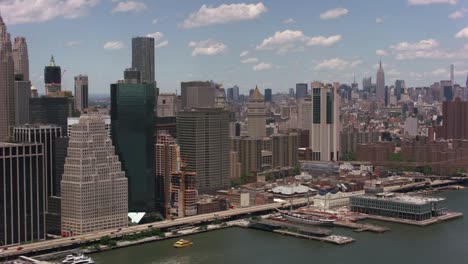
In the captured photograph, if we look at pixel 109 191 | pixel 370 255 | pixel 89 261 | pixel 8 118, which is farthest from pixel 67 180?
pixel 8 118

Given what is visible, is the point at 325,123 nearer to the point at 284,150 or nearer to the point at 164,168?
the point at 284,150

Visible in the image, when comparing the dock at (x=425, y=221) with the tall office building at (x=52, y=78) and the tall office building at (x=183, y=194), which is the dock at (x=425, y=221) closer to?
the tall office building at (x=183, y=194)

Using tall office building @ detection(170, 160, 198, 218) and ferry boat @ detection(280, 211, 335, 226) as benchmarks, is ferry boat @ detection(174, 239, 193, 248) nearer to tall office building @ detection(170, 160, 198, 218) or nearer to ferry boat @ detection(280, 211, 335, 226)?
tall office building @ detection(170, 160, 198, 218)

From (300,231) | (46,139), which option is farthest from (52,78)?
(300,231)

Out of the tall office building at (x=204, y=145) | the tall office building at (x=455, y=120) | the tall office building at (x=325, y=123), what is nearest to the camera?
the tall office building at (x=204, y=145)

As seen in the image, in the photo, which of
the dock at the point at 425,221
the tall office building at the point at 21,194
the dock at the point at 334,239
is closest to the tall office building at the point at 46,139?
the tall office building at the point at 21,194
